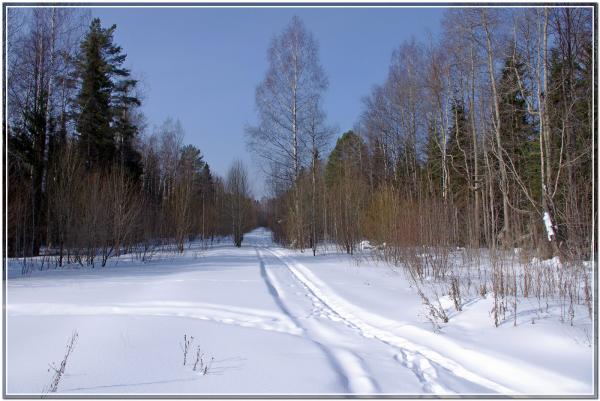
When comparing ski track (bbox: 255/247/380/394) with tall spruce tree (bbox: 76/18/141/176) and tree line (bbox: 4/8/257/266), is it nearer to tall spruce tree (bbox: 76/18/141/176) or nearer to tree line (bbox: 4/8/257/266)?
tree line (bbox: 4/8/257/266)

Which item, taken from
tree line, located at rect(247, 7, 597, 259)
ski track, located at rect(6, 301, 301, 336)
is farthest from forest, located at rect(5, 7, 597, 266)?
ski track, located at rect(6, 301, 301, 336)

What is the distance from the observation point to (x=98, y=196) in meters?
13.5

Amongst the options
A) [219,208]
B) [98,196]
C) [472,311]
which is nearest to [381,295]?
[472,311]

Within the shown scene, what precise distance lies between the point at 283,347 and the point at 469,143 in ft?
60.1

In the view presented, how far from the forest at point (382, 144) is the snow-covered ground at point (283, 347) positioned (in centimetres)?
201

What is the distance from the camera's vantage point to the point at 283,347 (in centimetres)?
401

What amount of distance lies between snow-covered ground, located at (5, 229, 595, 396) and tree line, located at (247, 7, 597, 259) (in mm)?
1859

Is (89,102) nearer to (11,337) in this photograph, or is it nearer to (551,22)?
(11,337)

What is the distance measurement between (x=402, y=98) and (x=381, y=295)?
606 inches

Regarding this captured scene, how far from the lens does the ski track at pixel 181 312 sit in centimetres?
515

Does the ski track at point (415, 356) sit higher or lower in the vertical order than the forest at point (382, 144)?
lower

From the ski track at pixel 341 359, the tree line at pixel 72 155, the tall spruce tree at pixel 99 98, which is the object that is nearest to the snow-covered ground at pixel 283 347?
the ski track at pixel 341 359

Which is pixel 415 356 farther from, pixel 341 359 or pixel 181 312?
pixel 181 312

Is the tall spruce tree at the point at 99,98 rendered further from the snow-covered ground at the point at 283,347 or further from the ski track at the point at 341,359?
the ski track at the point at 341,359
